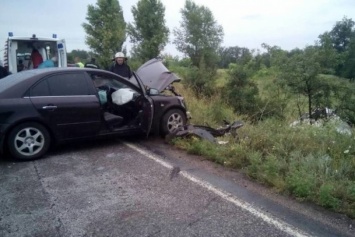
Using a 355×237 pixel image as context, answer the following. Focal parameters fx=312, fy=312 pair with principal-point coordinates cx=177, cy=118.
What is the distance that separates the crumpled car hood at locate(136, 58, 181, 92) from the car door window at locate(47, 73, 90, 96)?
5.00ft

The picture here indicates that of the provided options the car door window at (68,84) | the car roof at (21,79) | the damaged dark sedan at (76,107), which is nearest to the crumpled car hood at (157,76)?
the damaged dark sedan at (76,107)

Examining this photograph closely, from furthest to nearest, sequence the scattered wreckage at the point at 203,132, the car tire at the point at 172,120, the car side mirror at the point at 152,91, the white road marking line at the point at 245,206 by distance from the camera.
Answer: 1. the car tire at the point at 172,120
2. the car side mirror at the point at 152,91
3. the scattered wreckage at the point at 203,132
4. the white road marking line at the point at 245,206

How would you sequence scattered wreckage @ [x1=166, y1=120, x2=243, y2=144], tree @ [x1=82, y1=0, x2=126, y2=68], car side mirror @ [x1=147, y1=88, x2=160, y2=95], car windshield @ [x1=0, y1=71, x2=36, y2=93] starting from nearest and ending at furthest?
car windshield @ [x1=0, y1=71, x2=36, y2=93] < scattered wreckage @ [x1=166, y1=120, x2=243, y2=144] < car side mirror @ [x1=147, y1=88, x2=160, y2=95] < tree @ [x1=82, y1=0, x2=126, y2=68]

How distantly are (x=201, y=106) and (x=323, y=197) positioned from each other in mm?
5669

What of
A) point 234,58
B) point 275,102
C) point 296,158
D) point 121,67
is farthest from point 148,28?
point 296,158

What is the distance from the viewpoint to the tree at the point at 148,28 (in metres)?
24.3

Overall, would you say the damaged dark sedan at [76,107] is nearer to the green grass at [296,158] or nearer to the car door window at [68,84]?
the car door window at [68,84]

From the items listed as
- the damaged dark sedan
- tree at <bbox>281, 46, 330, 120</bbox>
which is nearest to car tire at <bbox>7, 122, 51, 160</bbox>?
the damaged dark sedan

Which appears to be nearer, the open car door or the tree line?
the open car door

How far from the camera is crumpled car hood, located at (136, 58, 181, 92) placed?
648 cm

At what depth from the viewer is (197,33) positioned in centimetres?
2859

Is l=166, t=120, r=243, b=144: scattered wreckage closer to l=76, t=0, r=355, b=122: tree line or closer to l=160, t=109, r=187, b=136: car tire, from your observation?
l=160, t=109, r=187, b=136: car tire

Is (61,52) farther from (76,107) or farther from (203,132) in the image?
(203,132)

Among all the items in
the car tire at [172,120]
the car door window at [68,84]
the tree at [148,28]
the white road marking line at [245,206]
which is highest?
the tree at [148,28]
